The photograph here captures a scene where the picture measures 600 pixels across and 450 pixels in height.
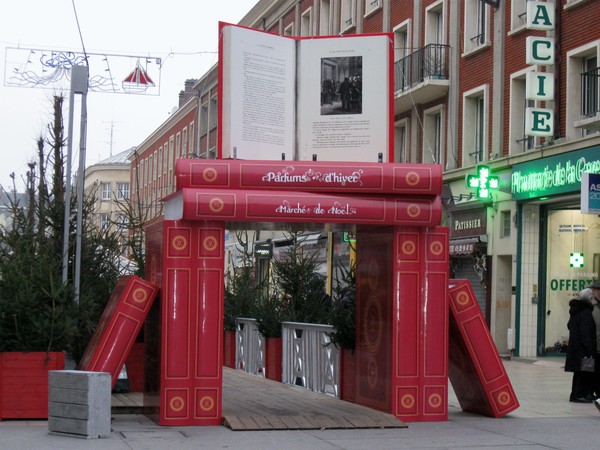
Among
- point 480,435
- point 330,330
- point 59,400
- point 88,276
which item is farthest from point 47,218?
point 480,435

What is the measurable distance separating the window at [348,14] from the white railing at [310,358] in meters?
21.6

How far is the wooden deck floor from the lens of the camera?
11570 millimetres

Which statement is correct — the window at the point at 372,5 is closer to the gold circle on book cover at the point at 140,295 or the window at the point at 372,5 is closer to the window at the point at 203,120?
the window at the point at 203,120

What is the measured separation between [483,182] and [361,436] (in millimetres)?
16555

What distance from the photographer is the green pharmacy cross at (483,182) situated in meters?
26.5

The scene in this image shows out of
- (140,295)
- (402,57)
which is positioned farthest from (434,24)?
(140,295)

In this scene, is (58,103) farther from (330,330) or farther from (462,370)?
(462,370)

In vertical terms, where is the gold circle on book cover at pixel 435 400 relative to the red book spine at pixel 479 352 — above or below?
below

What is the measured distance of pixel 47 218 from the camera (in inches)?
639

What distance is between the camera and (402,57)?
3284 centimetres

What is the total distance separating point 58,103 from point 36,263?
Answer: 758 cm

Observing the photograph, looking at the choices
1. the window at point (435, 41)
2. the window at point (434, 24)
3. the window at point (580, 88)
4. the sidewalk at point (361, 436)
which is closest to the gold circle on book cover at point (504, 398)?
the sidewalk at point (361, 436)

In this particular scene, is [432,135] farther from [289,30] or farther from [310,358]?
[310,358]

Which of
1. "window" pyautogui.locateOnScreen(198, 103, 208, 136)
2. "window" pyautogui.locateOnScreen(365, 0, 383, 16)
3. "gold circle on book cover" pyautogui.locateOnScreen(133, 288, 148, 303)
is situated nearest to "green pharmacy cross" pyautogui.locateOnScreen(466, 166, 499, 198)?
"window" pyautogui.locateOnScreen(365, 0, 383, 16)
